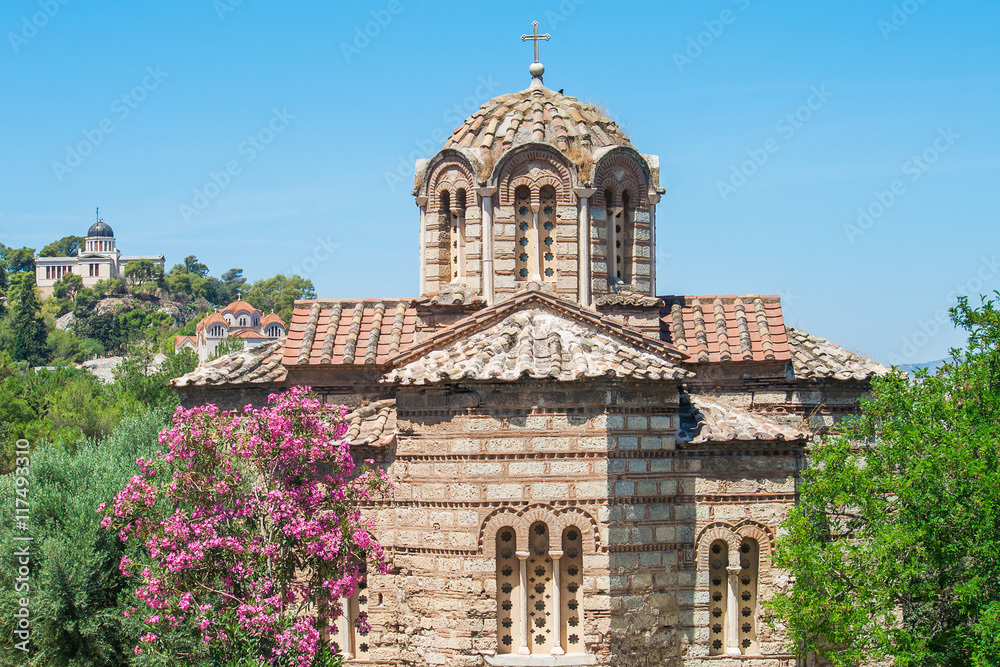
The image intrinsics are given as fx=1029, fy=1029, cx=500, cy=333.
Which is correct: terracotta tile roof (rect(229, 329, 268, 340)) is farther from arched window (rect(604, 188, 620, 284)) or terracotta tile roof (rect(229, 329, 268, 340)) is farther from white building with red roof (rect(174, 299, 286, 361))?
arched window (rect(604, 188, 620, 284))

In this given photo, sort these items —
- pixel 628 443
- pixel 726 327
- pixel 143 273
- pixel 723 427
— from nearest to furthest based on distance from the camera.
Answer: pixel 628 443 < pixel 723 427 < pixel 726 327 < pixel 143 273

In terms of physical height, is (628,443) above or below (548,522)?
above

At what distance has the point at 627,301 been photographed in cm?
1878

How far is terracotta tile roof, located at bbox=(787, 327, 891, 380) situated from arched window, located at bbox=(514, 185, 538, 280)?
505 cm

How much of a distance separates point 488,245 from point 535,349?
3391 millimetres

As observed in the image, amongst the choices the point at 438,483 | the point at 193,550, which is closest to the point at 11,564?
the point at 193,550

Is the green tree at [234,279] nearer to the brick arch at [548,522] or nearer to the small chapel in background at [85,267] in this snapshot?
the small chapel in background at [85,267]

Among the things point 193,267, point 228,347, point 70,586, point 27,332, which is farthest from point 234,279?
point 70,586

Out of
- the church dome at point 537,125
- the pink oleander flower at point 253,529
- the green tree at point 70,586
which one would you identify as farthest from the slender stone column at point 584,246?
the green tree at point 70,586

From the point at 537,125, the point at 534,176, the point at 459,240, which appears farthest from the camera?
the point at 459,240

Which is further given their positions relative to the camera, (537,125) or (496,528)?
(537,125)

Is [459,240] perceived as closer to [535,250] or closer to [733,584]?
[535,250]

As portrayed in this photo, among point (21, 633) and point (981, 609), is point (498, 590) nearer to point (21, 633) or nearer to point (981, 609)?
point (981, 609)

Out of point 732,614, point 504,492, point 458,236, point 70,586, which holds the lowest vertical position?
point 732,614
